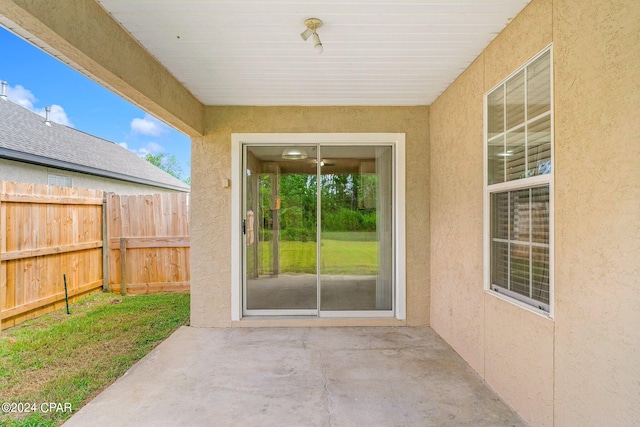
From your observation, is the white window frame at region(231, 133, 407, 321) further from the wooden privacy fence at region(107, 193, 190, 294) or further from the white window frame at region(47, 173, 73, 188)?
the white window frame at region(47, 173, 73, 188)

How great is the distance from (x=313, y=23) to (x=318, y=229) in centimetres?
260

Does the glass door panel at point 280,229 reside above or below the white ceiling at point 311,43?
below

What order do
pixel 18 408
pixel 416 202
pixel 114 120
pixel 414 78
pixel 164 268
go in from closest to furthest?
pixel 18 408 < pixel 414 78 < pixel 416 202 < pixel 164 268 < pixel 114 120

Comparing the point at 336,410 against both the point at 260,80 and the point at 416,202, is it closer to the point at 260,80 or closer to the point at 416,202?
the point at 416,202

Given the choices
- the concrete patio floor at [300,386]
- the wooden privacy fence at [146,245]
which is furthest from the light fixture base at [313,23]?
the wooden privacy fence at [146,245]

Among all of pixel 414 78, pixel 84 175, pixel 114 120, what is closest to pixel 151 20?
pixel 414 78

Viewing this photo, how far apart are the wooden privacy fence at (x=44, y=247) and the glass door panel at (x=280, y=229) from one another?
293cm

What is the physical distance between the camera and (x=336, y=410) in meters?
2.51

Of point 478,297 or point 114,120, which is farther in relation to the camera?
point 114,120

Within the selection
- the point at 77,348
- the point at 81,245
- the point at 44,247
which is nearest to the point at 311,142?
the point at 77,348

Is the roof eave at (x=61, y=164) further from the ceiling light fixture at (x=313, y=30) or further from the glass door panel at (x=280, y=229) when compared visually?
the ceiling light fixture at (x=313, y=30)

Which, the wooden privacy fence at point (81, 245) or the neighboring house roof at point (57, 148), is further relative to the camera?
the neighboring house roof at point (57, 148)

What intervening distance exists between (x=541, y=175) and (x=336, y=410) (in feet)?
7.28

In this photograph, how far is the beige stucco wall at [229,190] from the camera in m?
4.41
